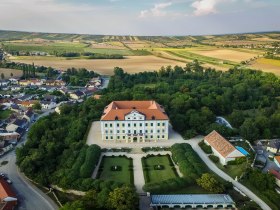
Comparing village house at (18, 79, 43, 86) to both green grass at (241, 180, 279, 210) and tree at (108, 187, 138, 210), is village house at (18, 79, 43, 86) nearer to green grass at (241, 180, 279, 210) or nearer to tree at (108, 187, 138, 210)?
tree at (108, 187, 138, 210)

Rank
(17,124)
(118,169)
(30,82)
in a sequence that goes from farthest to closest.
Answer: (30,82) < (17,124) < (118,169)

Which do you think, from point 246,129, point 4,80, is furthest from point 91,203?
point 4,80

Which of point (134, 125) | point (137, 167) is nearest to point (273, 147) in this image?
point (137, 167)

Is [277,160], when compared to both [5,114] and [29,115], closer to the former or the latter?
[29,115]

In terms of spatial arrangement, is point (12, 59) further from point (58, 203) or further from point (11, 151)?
point (58, 203)

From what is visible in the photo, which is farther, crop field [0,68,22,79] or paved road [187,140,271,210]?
crop field [0,68,22,79]

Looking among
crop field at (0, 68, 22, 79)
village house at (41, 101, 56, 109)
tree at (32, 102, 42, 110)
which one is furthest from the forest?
crop field at (0, 68, 22, 79)
